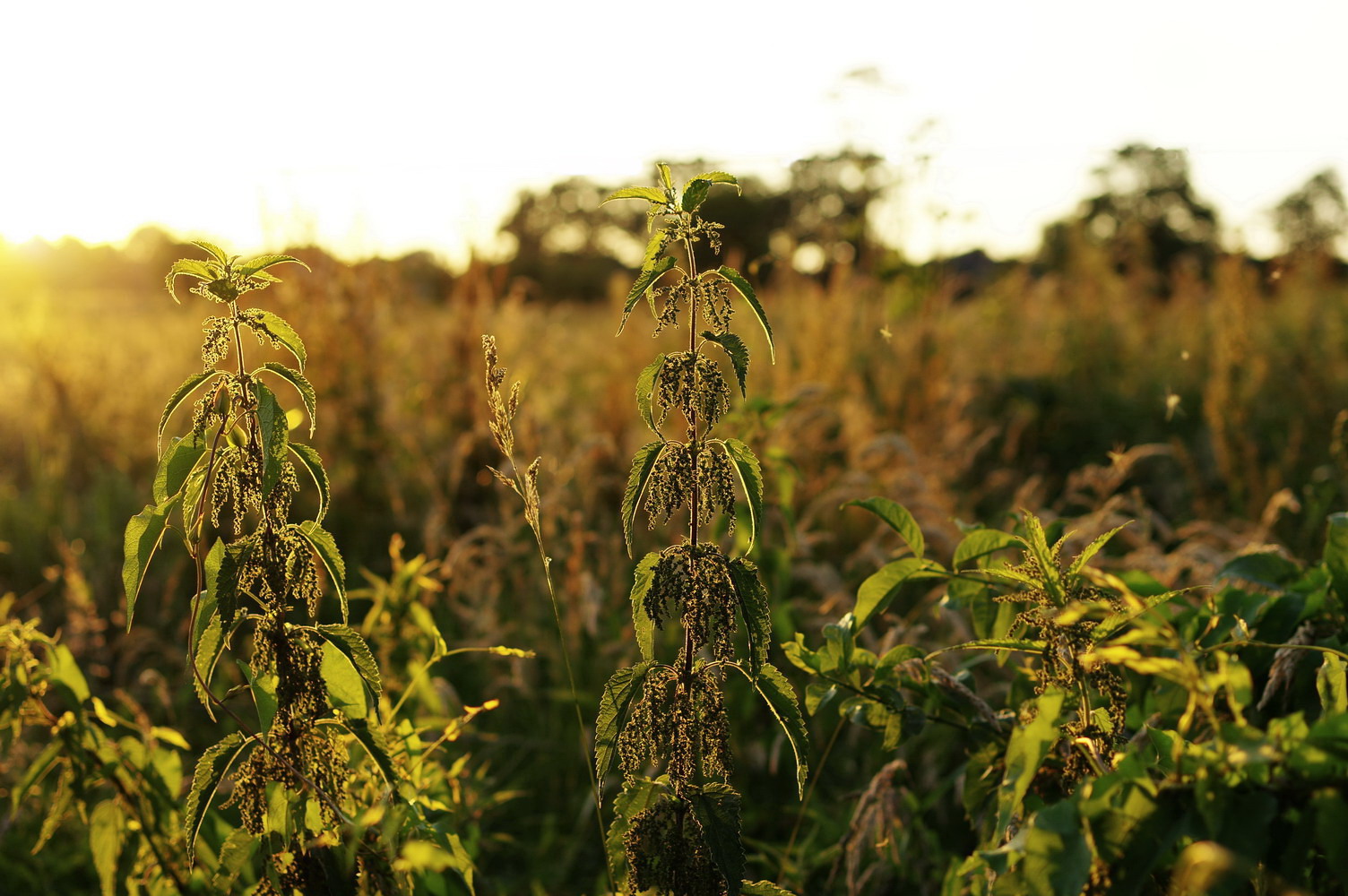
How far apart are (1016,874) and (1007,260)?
9601 millimetres

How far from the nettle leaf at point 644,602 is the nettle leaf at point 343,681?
39 centimetres

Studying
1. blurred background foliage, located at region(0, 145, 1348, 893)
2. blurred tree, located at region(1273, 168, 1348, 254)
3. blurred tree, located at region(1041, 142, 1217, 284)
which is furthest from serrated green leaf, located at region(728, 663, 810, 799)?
blurred tree, located at region(1041, 142, 1217, 284)

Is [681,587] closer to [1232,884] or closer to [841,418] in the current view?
[1232,884]

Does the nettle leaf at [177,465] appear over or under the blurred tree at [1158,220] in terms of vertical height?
under

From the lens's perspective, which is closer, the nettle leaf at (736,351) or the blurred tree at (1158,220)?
the nettle leaf at (736,351)

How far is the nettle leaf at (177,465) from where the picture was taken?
3.54 feet

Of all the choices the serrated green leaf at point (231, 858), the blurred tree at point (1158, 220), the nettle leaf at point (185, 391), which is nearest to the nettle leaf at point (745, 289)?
the nettle leaf at point (185, 391)

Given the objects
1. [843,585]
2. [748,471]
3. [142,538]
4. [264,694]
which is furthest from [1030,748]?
[843,585]

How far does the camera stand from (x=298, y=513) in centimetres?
385

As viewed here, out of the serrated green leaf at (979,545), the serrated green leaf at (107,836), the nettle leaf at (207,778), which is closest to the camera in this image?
the nettle leaf at (207,778)

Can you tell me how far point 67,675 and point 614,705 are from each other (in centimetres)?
93

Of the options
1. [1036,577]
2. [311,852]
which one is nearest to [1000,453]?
[1036,577]

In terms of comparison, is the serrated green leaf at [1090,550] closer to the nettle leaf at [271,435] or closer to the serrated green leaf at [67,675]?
the nettle leaf at [271,435]

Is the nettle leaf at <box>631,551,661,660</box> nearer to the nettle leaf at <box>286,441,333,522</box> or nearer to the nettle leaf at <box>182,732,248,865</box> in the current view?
the nettle leaf at <box>286,441,333,522</box>
